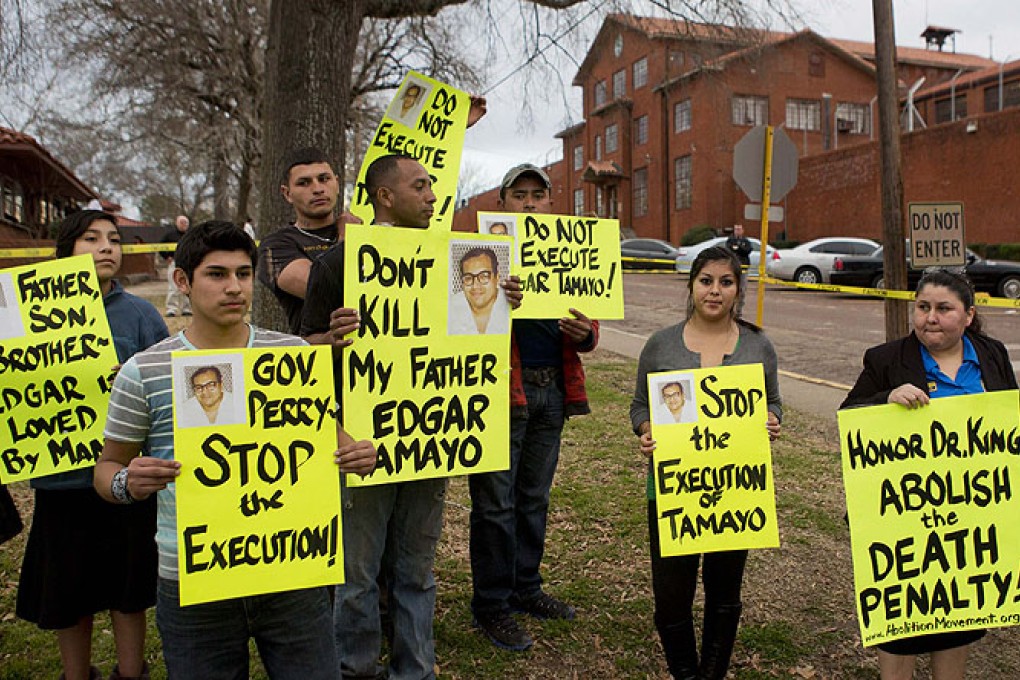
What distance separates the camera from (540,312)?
358cm

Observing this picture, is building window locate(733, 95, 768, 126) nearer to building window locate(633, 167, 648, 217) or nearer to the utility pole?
building window locate(633, 167, 648, 217)

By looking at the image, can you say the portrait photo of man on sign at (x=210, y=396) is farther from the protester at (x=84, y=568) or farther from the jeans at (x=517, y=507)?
the jeans at (x=517, y=507)

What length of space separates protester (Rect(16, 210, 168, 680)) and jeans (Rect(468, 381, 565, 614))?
134 cm

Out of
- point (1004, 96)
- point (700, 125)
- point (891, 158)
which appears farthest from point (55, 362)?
point (1004, 96)

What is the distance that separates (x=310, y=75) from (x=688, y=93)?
38.1 metres

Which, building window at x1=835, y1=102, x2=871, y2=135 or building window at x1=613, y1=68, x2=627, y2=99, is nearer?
building window at x1=835, y1=102, x2=871, y2=135

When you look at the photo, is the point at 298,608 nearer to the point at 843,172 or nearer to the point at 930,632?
the point at 930,632

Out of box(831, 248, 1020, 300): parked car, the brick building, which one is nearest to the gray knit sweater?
box(831, 248, 1020, 300): parked car

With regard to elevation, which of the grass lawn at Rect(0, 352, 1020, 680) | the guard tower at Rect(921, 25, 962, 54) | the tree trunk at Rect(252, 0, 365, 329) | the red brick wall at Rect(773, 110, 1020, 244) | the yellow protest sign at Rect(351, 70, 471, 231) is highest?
the guard tower at Rect(921, 25, 962, 54)

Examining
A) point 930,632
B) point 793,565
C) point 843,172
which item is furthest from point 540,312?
point 843,172

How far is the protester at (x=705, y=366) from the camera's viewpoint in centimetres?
308

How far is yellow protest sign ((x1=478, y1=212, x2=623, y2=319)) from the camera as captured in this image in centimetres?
361

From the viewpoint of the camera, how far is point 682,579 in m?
3.09

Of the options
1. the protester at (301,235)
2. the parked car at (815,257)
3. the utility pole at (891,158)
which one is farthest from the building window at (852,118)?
the protester at (301,235)
